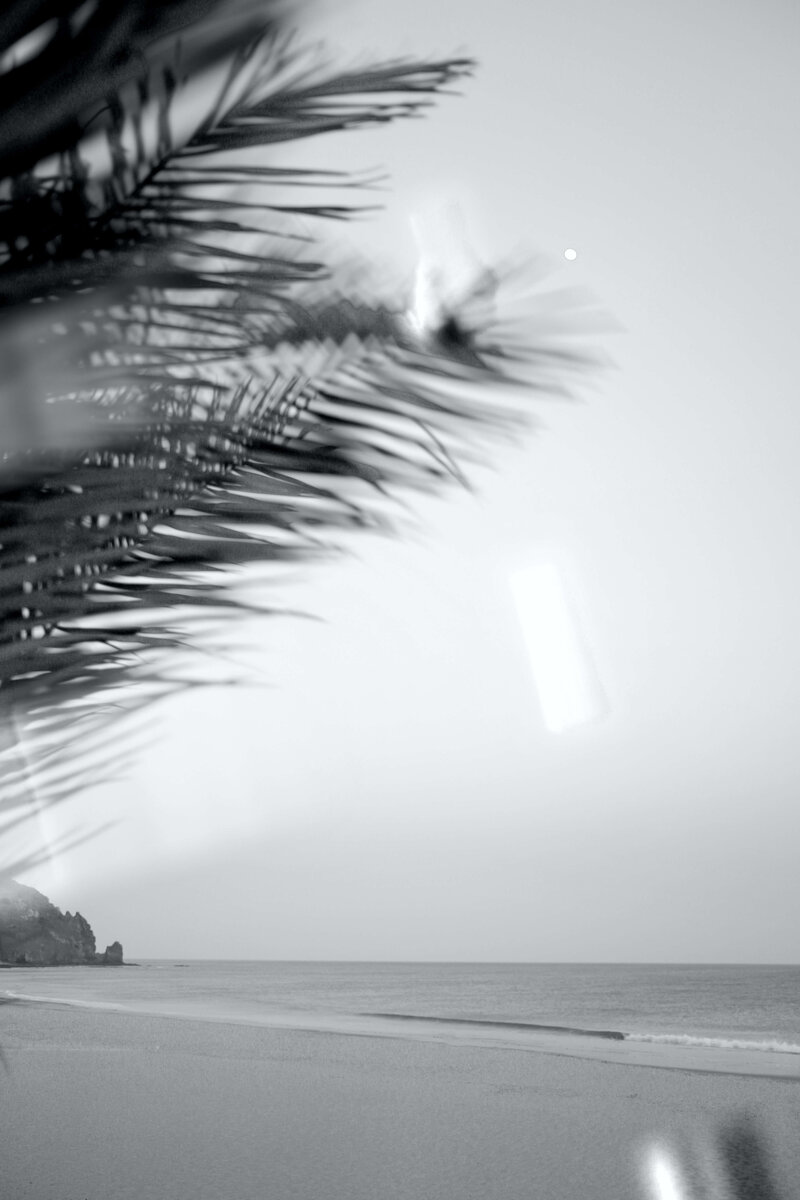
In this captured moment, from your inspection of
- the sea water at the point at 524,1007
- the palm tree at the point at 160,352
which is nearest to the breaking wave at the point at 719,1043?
the sea water at the point at 524,1007

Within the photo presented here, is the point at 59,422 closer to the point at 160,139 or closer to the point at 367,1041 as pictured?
the point at 160,139

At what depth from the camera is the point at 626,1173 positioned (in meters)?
7.74

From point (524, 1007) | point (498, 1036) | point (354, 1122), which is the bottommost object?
point (524, 1007)

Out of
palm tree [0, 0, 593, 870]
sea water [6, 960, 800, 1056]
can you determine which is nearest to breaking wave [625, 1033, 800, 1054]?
sea water [6, 960, 800, 1056]

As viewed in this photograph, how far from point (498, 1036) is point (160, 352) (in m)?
20.8

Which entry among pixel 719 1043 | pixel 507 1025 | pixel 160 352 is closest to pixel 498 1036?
pixel 507 1025

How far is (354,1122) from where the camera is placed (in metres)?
9.34

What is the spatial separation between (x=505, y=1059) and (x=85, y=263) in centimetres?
1587

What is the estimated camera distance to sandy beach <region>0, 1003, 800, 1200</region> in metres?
7.29

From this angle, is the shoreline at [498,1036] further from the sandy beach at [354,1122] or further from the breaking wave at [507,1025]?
the sandy beach at [354,1122]

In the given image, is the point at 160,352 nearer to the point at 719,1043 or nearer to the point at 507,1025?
the point at 719,1043

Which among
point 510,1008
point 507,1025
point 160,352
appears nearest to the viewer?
point 160,352

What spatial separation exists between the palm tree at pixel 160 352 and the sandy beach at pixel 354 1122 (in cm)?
675

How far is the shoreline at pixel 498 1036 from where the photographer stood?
15.1 meters
